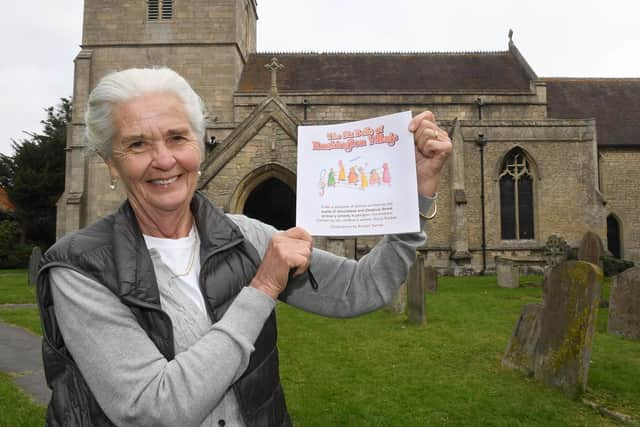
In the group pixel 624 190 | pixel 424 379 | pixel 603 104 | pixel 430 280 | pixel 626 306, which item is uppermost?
pixel 603 104

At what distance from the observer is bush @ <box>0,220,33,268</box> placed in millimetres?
27844

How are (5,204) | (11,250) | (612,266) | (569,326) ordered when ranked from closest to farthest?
1. (569,326)
2. (612,266)
3. (11,250)
4. (5,204)

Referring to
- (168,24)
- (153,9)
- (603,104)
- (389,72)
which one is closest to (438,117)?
(389,72)

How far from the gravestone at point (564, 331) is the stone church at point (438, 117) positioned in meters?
8.37

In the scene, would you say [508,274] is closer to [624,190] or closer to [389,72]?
[624,190]

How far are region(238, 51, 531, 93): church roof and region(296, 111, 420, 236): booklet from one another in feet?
78.9

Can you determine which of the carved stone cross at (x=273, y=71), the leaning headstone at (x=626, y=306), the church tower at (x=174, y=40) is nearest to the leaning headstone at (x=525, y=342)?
the leaning headstone at (x=626, y=306)

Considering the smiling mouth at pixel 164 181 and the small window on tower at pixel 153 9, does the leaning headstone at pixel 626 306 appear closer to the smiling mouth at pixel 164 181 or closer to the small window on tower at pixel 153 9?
the smiling mouth at pixel 164 181

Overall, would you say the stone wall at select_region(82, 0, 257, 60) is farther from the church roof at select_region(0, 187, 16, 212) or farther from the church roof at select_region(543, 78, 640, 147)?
the church roof at select_region(543, 78, 640, 147)

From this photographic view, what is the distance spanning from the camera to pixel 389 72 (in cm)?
2734

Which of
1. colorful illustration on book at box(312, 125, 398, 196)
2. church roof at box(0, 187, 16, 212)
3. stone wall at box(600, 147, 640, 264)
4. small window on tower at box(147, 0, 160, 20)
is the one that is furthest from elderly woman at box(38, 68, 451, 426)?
church roof at box(0, 187, 16, 212)

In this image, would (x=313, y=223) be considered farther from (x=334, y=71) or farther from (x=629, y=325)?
(x=334, y=71)

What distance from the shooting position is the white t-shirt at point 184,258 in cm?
158

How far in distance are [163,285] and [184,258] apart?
0.44ft
